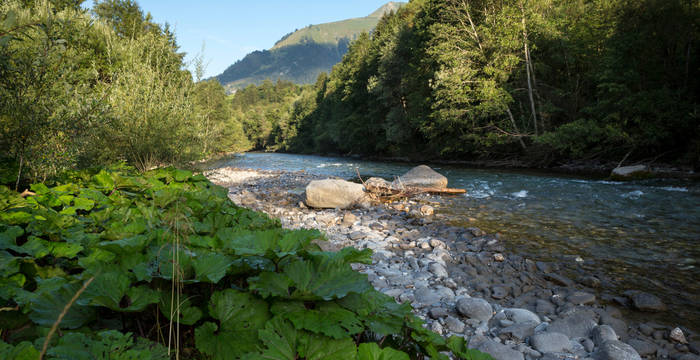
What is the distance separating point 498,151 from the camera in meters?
20.5

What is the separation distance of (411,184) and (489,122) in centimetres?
1215

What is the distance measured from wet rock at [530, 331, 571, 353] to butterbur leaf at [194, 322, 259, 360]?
266 centimetres

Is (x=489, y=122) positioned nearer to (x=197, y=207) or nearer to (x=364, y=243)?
(x=364, y=243)

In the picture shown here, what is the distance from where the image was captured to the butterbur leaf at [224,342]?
1059 mm

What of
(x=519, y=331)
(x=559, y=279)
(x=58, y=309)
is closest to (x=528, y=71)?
(x=559, y=279)

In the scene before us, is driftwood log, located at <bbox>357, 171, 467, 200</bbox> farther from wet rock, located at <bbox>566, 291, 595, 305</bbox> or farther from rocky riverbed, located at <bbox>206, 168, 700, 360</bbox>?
wet rock, located at <bbox>566, 291, 595, 305</bbox>

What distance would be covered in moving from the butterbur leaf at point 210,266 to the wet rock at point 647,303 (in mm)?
4229

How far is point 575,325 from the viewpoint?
120 inches

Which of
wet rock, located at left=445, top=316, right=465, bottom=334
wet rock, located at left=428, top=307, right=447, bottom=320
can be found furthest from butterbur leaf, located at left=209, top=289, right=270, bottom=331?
wet rock, located at left=428, top=307, right=447, bottom=320

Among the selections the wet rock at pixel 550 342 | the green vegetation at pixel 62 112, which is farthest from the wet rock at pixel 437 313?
the green vegetation at pixel 62 112

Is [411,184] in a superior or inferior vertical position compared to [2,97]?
inferior

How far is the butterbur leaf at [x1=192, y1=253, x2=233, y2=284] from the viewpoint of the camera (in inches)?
47.6

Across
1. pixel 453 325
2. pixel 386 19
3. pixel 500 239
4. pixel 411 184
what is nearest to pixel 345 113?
pixel 386 19

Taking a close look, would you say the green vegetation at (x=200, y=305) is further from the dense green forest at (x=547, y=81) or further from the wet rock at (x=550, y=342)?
the dense green forest at (x=547, y=81)
